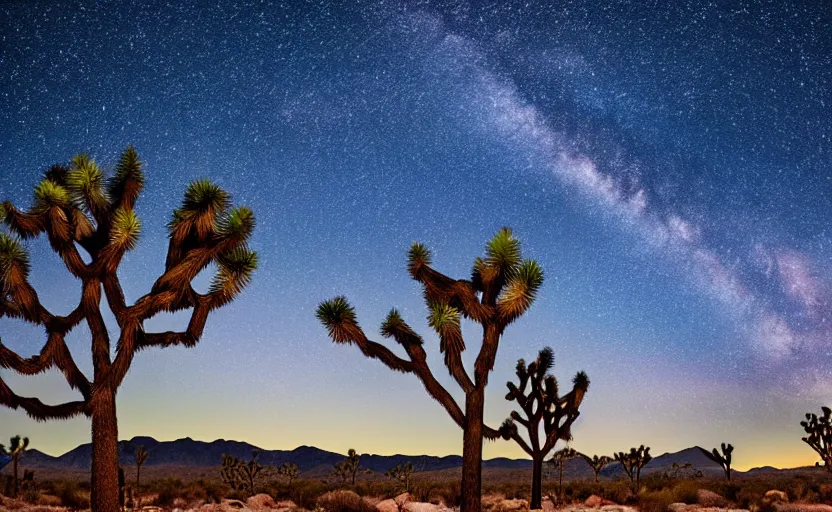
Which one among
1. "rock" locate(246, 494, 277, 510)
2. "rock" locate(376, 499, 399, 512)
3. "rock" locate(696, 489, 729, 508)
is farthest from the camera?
"rock" locate(246, 494, 277, 510)

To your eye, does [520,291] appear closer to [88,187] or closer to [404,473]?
[88,187]

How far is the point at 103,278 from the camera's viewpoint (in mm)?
16484

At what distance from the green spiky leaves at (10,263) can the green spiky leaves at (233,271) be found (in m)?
4.16


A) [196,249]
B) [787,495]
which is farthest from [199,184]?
[787,495]

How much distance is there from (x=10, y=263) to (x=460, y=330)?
10450 mm

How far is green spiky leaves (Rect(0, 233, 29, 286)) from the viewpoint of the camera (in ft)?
51.0

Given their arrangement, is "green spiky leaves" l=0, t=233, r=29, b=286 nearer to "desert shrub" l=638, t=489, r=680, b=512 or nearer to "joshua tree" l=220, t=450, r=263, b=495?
"desert shrub" l=638, t=489, r=680, b=512

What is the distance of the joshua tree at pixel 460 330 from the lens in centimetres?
1795

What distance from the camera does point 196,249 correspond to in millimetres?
16984

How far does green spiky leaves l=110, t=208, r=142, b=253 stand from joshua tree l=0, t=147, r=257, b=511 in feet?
0.07

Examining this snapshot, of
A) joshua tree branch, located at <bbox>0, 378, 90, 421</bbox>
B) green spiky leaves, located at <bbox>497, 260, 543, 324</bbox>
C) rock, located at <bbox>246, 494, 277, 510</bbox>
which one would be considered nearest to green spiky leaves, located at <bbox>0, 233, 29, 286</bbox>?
joshua tree branch, located at <bbox>0, 378, 90, 421</bbox>

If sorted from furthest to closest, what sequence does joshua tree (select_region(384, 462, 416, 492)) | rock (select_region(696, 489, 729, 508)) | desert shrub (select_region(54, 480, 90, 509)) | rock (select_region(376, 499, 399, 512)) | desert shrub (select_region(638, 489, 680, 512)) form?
joshua tree (select_region(384, 462, 416, 492)) < rock (select_region(696, 489, 729, 508)) < rock (select_region(376, 499, 399, 512)) < desert shrub (select_region(638, 489, 680, 512)) < desert shrub (select_region(54, 480, 90, 509))

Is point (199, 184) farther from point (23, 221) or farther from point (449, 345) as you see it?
point (449, 345)

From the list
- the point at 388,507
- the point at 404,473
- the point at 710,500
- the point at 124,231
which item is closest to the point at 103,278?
the point at 124,231
